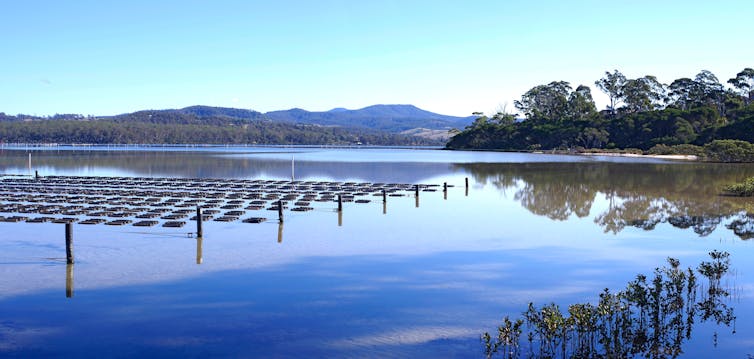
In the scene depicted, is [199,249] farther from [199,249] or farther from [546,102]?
[546,102]

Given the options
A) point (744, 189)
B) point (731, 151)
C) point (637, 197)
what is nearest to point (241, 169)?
point (637, 197)

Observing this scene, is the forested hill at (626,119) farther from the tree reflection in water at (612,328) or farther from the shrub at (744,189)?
the tree reflection in water at (612,328)

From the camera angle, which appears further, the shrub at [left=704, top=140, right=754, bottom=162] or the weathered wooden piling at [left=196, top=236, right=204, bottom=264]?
the shrub at [left=704, top=140, right=754, bottom=162]

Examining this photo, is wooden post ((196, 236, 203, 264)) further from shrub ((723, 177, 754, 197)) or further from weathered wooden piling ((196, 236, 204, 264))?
shrub ((723, 177, 754, 197))

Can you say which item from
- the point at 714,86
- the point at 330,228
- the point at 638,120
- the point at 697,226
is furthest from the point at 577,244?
the point at 714,86

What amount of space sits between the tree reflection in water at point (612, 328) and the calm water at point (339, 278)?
401mm

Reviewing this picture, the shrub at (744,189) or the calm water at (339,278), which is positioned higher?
the shrub at (744,189)

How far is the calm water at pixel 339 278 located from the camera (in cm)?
1176

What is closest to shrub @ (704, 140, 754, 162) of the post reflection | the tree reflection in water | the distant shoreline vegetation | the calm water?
the distant shoreline vegetation

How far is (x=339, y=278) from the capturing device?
16.5m

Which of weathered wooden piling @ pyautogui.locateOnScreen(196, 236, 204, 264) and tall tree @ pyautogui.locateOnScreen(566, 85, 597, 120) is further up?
tall tree @ pyautogui.locateOnScreen(566, 85, 597, 120)

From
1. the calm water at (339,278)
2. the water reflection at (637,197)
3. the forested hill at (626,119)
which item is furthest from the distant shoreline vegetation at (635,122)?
the calm water at (339,278)

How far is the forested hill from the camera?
3996 inches

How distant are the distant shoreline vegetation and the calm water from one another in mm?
61879
